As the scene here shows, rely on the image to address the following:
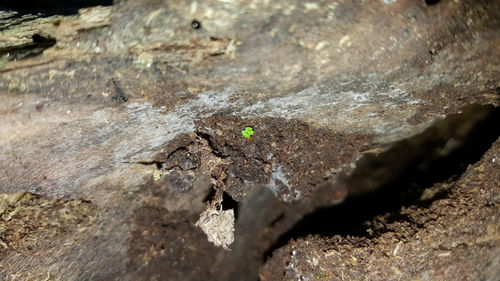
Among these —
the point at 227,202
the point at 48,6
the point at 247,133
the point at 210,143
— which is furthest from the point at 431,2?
the point at 227,202

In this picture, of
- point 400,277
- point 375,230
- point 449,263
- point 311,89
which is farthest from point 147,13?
point 449,263

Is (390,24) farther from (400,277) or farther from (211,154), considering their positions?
(400,277)

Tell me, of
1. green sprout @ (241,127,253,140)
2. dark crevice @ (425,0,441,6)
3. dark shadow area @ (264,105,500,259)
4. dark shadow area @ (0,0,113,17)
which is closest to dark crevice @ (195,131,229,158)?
green sprout @ (241,127,253,140)

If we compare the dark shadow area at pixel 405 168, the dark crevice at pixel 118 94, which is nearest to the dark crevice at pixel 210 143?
the dark crevice at pixel 118 94

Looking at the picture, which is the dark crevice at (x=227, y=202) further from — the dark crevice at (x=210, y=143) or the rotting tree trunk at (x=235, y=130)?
the dark crevice at (x=210, y=143)

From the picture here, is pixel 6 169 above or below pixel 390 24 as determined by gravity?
below

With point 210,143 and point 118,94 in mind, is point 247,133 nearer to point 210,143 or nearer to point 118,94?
point 210,143
